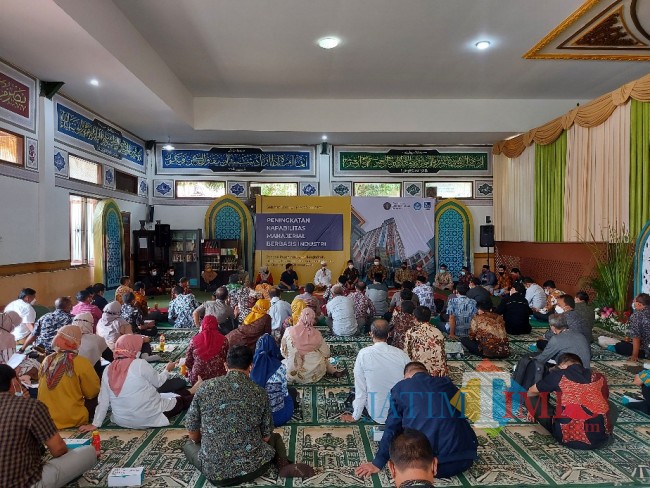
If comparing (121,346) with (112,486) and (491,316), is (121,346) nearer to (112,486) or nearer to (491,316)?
(112,486)

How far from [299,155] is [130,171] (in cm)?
355

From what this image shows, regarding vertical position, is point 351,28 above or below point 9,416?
above

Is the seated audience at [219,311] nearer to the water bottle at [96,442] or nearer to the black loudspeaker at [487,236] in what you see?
the water bottle at [96,442]

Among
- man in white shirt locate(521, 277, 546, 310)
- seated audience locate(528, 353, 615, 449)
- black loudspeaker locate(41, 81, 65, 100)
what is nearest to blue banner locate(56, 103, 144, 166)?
black loudspeaker locate(41, 81, 65, 100)

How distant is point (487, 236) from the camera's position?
1026 centimetres

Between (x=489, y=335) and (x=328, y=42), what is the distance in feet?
14.1

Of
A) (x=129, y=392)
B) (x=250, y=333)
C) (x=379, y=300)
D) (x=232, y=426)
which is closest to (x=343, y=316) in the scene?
(x=379, y=300)

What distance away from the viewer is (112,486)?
247 cm

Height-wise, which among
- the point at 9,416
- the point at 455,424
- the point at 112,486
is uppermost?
the point at 9,416

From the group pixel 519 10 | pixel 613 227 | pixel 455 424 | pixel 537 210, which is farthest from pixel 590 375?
pixel 537 210

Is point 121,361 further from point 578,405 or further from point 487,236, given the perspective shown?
point 487,236

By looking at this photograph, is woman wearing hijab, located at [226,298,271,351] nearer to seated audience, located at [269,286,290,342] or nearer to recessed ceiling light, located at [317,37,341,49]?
seated audience, located at [269,286,290,342]

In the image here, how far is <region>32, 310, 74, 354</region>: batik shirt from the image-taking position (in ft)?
14.1

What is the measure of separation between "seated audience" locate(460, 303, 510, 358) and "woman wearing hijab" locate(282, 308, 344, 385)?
170cm
